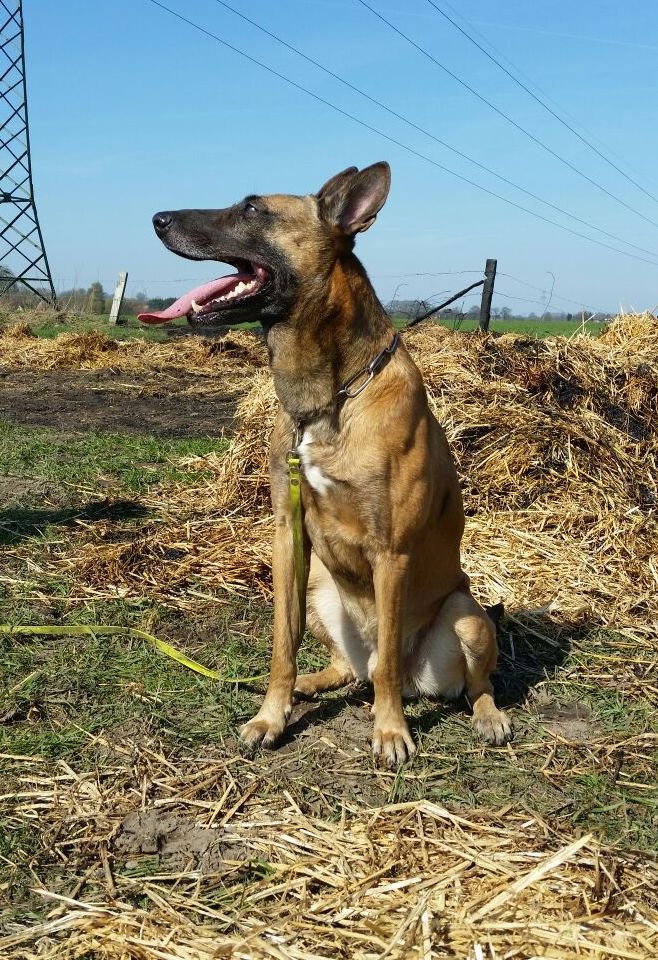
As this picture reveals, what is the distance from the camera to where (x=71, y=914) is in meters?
2.55

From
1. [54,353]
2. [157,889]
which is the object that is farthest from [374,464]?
[54,353]

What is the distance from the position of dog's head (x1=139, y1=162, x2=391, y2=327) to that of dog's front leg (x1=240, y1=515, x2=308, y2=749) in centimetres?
94

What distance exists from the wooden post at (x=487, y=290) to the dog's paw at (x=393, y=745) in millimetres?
11472

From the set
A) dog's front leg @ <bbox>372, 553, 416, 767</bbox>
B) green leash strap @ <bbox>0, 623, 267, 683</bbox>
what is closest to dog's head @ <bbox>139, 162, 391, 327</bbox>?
dog's front leg @ <bbox>372, 553, 416, 767</bbox>

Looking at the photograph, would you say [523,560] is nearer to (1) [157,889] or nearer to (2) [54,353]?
(1) [157,889]

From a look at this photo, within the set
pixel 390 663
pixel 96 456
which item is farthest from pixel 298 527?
pixel 96 456

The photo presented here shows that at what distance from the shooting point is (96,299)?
27344mm

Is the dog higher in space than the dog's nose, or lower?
→ lower

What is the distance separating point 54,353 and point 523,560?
12.0 metres

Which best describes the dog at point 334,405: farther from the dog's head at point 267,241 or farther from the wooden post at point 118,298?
the wooden post at point 118,298

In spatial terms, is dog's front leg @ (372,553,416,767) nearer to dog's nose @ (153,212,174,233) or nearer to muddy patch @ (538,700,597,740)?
muddy patch @ (538,700,597,740)

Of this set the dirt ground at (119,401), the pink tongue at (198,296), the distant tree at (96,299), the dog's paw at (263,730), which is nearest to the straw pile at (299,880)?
the dog's paw at (263,730)

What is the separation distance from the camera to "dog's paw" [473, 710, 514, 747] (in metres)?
3.81

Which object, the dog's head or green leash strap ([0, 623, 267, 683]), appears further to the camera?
green leash strap ([0, 623, 267, 683])
